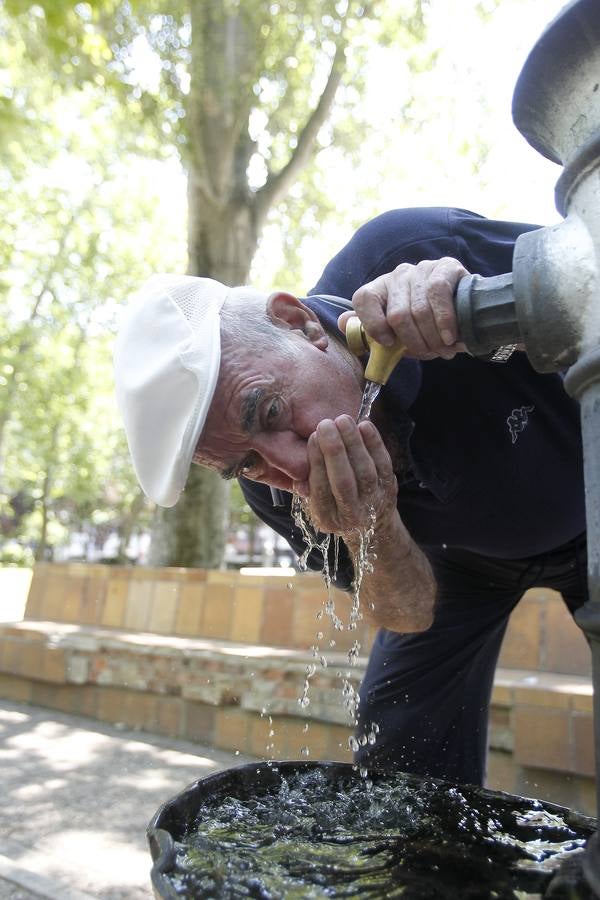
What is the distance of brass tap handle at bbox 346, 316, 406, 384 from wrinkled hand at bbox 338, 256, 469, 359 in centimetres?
3

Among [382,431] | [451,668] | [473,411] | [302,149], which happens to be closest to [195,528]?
[302,149]

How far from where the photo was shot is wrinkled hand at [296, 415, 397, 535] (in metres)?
1.35

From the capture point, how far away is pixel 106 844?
219 centimetres

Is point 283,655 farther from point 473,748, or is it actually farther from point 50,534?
point 50,534

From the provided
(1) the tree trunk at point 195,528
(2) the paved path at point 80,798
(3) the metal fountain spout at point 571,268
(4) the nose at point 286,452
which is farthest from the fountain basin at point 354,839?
(1) the tree trunk at point 195,528

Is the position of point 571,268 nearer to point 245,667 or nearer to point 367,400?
point 367,400

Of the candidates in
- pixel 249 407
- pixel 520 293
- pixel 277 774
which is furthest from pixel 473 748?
pixel 520 293

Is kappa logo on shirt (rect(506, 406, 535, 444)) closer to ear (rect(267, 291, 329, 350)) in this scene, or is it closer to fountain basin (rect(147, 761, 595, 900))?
ear (rect(267, 291, 329, 350))

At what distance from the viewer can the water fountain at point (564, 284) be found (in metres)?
0.76

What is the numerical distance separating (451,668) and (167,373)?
1.05 meters

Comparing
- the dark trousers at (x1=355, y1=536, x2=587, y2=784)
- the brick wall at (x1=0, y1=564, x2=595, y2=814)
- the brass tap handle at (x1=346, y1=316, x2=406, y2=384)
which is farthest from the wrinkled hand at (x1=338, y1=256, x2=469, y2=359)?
the brick wall at (x1=0, y1=564, x2=595, y2=814)

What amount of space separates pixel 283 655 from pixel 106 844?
1247 millimetres

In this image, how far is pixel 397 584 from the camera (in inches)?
67.1

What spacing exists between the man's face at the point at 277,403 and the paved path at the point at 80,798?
118cm
